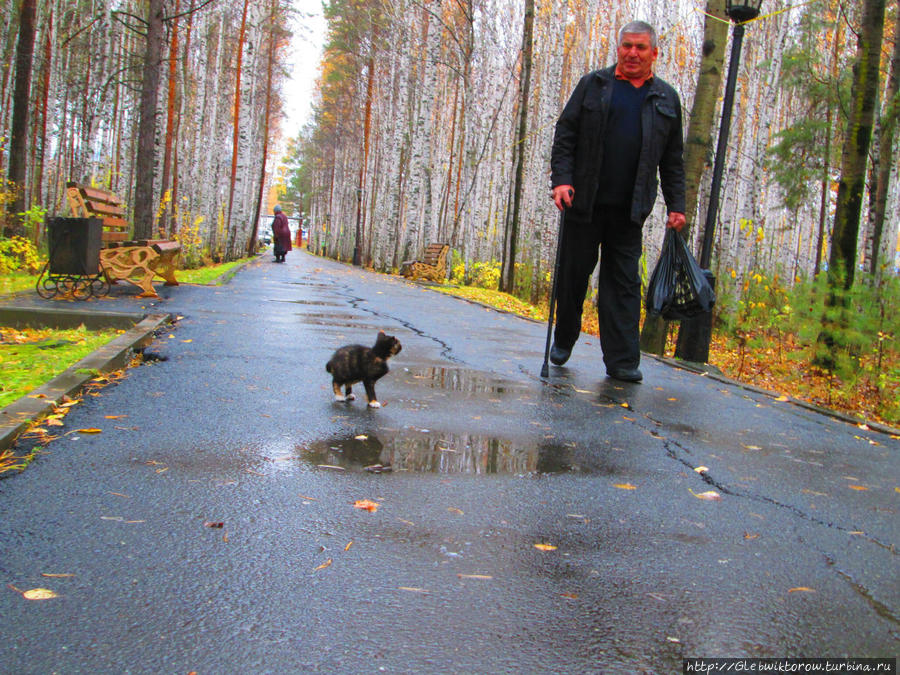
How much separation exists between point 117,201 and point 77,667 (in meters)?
11.4

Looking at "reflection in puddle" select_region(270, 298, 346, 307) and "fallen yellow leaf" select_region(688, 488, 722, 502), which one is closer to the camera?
"fallen yellow leaf" select_region(688, 488, 722, 502)

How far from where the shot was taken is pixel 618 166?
571 cm

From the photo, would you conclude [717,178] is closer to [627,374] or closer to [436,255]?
[627,374]

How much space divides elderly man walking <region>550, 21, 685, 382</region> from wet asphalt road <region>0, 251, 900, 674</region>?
1.30 m

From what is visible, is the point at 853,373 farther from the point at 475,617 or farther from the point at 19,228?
the point at 19,228

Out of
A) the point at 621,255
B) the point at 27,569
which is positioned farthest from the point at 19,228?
the point at 27,569

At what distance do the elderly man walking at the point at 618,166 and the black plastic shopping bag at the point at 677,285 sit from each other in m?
0.33

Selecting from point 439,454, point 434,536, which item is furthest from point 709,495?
point 434,536

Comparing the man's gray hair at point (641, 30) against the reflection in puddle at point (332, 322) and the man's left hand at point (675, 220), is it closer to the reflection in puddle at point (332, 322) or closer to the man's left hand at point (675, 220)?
the man's left hand at point (675, 220)

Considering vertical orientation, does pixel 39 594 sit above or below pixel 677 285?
below

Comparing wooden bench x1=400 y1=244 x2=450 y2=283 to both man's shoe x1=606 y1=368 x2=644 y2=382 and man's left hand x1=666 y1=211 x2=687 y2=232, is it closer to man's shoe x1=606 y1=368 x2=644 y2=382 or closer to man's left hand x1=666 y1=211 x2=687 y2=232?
man's shoe x1=606 y1=368 x2=644 y2=382

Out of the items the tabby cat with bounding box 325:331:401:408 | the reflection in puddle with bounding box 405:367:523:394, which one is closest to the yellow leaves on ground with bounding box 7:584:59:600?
the tabby cat with bounding box 325:331:401:408

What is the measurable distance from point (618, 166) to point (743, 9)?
3.34m

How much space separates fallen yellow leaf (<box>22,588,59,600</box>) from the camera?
78.3 inches
